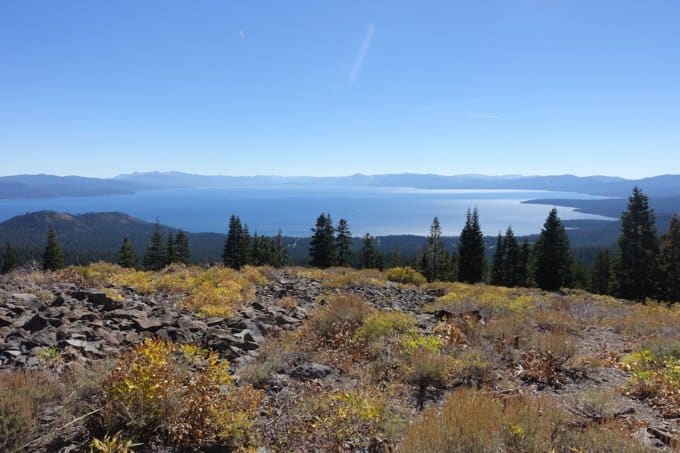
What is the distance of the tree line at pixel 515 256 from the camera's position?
110 feet

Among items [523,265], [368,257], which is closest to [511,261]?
[523,265]

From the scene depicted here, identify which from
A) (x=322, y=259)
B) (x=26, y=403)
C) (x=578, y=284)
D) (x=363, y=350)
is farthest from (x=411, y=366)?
(x=578, y=284)

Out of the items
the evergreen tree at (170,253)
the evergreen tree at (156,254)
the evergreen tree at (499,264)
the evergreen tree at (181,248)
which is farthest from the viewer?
the evergreen tree at (181,248)

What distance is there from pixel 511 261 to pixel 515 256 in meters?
0.84

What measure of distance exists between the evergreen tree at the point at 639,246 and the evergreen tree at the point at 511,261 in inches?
700

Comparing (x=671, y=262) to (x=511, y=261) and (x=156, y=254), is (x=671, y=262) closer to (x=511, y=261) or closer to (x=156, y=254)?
(x=511, y=261)

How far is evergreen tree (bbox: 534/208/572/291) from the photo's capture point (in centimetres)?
4134

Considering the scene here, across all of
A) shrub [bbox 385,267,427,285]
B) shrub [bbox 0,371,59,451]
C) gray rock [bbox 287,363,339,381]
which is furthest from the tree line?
shrub [bbox 0,371,59,451]

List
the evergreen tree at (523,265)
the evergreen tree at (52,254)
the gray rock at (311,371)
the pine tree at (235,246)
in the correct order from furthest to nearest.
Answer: the pine tree at (235,246)
the evergreen tree at (523,265)
the evergreen tree at (52,254)
the gray rock at (311,371)

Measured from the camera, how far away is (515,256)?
172ft

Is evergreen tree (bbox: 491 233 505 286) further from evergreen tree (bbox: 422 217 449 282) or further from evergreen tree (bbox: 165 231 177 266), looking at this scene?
evergreen tree (bbox: 165 231 177 266)

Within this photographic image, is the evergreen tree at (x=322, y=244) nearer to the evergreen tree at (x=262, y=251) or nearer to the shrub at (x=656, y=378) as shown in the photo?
the evergreen tree at (x=262, y=251)

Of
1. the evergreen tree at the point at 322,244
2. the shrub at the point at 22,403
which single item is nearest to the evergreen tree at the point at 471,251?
the evergreen tree at the point at 322,244

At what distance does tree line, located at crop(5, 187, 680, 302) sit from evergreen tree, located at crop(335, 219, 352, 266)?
0.14 m
